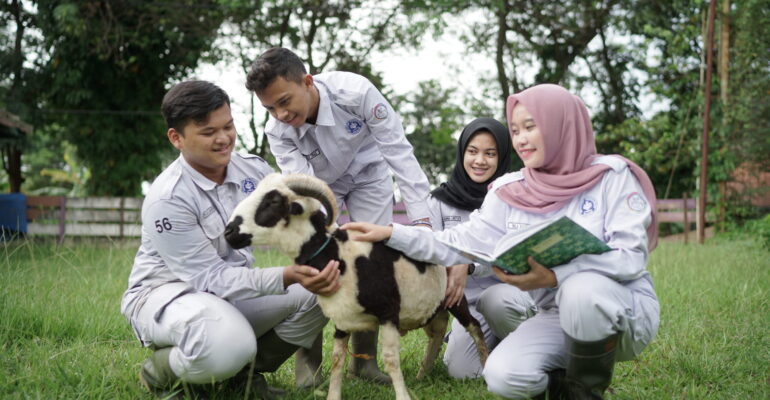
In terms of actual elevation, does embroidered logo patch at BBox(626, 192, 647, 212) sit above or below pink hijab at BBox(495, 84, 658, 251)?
below

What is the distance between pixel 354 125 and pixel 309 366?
1.62m

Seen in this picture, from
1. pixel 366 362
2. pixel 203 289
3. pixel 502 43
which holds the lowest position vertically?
pixel 366 362

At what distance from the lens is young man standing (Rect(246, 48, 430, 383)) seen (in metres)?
3.91

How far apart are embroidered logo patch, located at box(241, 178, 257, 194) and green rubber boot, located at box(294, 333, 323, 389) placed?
0.99 meters

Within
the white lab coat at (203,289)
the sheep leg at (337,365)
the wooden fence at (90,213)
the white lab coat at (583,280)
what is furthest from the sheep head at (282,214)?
the wooden fence at (90,213)

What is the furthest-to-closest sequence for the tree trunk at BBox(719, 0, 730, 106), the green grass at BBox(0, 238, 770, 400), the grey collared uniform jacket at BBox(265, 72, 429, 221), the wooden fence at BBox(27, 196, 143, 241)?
the tree trunk at BBox(719, 0, 730, 106) → the wooden fence at BBox(27, 196, 143, 241) → the grey collared uniform jacket at BBox(265, 72, 429, 221) → the green grass at BBox(0, 238, 770, 400)

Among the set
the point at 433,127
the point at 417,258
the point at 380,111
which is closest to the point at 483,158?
the point at 380,111

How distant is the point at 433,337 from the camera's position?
158 inches

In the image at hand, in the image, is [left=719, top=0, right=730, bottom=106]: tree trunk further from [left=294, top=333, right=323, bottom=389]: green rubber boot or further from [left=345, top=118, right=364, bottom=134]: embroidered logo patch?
[left=294, top=333, right=323, bottom=389]: green rubber boot

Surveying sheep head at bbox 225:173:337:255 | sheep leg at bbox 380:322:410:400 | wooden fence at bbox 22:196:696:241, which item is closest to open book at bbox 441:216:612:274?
sheep leg at bbox 380:322:410:400

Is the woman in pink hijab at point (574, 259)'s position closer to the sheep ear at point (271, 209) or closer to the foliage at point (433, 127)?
the sheep ear at point (271, 209)

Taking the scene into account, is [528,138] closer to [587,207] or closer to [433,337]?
[587,207]

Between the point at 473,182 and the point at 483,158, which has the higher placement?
the point at 483,158

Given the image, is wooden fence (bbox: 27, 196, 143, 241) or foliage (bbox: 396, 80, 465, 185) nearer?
wooden fence (bbox: 27, 196, 143, 241)
